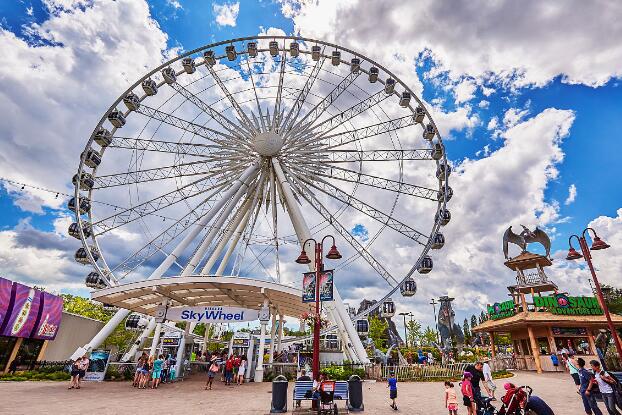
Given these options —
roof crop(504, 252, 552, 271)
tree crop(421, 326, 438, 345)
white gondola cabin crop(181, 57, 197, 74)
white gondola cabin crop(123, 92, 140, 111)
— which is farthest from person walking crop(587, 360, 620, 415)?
tree crop(421, 326, 438, 345)

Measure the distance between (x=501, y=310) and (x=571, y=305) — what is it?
4960 millimetres

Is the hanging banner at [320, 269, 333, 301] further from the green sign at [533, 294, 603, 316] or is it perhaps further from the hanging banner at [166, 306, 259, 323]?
the green sign at [533, 294, 603, 316]

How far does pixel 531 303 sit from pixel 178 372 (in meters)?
26.4

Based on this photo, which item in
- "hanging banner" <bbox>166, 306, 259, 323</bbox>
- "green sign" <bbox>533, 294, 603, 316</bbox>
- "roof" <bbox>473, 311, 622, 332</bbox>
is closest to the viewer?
"hanging banner" <bbox>166, 306, 259, 323</bbox>

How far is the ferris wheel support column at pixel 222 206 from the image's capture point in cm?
2384

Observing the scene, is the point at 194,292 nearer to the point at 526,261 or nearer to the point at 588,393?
the point at 588,393

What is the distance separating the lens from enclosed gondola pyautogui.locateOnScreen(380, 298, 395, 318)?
80.3 feet

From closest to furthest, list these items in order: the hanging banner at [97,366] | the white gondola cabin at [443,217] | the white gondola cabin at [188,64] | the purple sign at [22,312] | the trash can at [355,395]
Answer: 1. the trash can at [355,395]
2. the hanging banner at [97,366]
3. the purple sign at [22,312]
4. the white gondola cabin at [443,217]
5. the white gondola cabin at [188,64]

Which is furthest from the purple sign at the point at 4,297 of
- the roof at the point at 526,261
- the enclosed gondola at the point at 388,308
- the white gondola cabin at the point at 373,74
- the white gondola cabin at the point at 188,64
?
the roof at the point at 526,261

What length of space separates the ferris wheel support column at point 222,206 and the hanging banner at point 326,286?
13.6 metres

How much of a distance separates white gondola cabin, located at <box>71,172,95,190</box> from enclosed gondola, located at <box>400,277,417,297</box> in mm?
24521

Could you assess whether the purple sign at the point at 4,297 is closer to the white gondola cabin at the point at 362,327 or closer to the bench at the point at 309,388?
the bench at the point at 309,388

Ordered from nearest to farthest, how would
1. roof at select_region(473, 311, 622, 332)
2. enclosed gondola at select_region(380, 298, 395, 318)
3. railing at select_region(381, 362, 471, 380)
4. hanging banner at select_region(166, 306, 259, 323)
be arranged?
hanging banner at select_region(166, 306, 259, 323)
railing at select_region(381, 362, 471, 380)
enclosed gondola at select_region(380, 298, 395, 318)
roof at select_region(473, 311, 622, 332)

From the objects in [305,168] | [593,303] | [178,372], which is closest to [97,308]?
[178,372]
